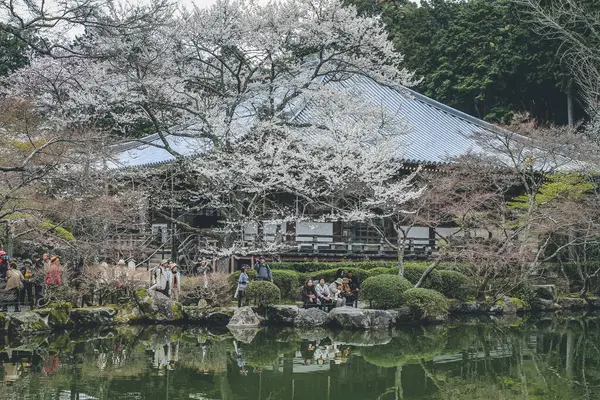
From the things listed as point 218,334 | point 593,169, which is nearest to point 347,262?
point 218,334

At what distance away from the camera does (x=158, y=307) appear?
1491 cm

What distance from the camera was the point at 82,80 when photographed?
1576cm

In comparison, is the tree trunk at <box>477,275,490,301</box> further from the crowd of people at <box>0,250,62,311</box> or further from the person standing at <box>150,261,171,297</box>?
the crowd of people at <box>0,250,62,311</box>

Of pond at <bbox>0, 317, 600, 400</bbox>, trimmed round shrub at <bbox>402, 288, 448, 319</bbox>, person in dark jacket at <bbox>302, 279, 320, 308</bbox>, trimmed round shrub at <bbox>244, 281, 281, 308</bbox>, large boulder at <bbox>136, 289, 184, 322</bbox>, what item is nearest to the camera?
pond at <bbox>0, 317, 600, 400</bbox>

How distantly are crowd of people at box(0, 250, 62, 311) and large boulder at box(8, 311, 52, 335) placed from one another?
915 millimetres

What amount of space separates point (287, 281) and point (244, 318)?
2.48 meters

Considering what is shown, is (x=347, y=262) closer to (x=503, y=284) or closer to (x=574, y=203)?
(x=503, y=284)

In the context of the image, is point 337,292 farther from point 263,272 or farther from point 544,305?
point 544,305

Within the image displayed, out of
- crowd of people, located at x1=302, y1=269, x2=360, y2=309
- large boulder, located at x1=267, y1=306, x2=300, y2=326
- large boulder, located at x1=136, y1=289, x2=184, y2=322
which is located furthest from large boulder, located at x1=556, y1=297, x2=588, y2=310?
large boulder, located at x1=136, y1=289, x2=184, y2=322

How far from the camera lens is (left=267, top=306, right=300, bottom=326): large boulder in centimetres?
1498

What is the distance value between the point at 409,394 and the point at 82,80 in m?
11.1

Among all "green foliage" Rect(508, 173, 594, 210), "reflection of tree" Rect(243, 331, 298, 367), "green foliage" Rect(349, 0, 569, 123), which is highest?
"green foliage" Rect(349, 0, 569, 123)

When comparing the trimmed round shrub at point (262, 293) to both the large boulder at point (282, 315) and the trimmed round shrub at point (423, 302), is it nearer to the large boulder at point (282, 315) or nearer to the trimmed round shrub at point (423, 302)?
the large boulder at point (282, 315)

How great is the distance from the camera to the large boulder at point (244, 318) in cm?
1470
